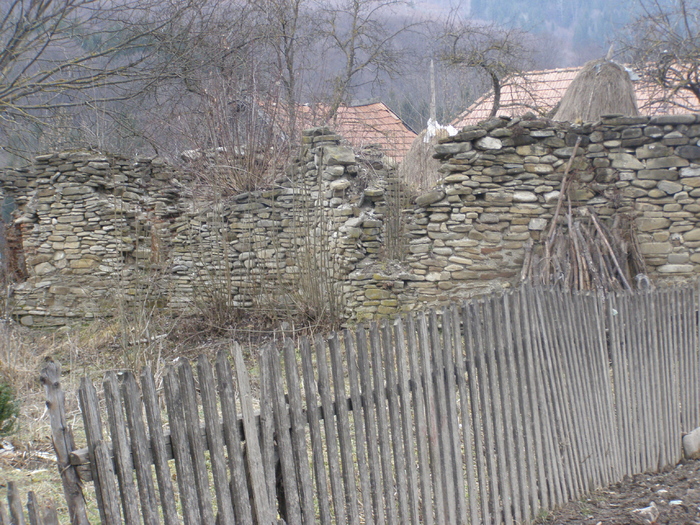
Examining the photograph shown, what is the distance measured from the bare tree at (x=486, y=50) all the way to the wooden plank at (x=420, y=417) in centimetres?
1173

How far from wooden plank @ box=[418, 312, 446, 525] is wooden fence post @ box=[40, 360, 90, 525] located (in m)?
1.54

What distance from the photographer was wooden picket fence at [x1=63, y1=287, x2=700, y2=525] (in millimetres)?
2002

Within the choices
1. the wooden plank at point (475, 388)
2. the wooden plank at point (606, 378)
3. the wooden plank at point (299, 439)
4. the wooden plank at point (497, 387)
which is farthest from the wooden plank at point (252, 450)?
the wooden plank at point (606, 378)

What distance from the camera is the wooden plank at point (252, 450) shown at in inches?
84.7

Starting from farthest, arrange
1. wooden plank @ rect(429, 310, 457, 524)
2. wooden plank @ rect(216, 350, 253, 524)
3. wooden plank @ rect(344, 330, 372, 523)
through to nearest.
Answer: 1. wooden plank @ rect(429, 310, 457, 524)
2. wooden plank @ rect(344, 330, 372, 523)
3. wooden plank @ rect(216, 350, 253, 524)

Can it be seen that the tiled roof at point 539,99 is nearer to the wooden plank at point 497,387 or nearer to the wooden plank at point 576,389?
the wooden plank at point 576,389

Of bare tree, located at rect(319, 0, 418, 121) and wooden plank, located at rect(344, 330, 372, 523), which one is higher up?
bare tree, located at rect(319, 0, 418, 121)

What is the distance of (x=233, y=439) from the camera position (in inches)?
83.7

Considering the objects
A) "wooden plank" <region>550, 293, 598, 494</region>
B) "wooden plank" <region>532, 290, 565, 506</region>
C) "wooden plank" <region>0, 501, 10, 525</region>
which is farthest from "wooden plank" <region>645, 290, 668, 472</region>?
"wooden plank" <region>0, 501, 10, 525</region>

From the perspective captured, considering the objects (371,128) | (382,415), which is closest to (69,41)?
(382,415)

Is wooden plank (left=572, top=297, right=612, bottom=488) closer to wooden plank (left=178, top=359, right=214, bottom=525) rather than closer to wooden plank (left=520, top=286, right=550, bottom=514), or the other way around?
wooden plank (left=520, top=286, right=550, bottom=514)

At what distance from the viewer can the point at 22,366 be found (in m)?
5.74

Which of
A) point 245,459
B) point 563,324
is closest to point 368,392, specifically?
point 245,459

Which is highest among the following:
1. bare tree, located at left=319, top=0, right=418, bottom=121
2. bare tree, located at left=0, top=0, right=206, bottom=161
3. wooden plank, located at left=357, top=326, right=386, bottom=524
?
bare tree, located at left=319, top=0, right=418, bottom=121
